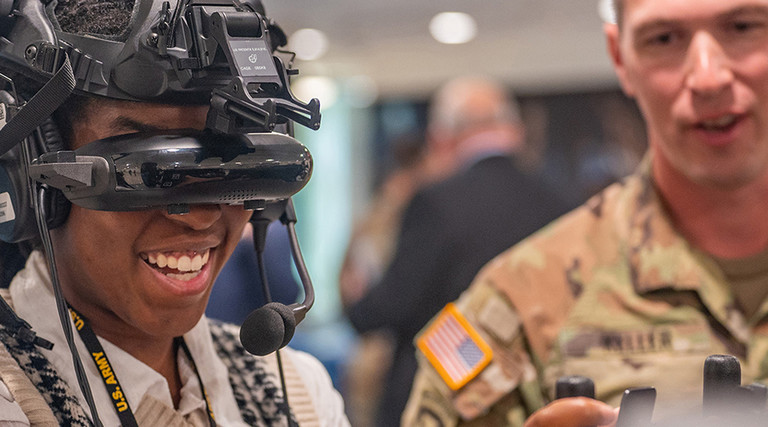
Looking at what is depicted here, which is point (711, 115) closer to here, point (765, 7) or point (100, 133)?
point (765, 7)

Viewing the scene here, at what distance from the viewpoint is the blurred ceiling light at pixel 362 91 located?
348 inches

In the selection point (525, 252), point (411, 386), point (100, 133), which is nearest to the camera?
point (100, 133)

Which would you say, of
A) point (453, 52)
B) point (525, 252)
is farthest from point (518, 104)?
point (525, 252)

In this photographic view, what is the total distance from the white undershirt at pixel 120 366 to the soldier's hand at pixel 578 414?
1.37 feet

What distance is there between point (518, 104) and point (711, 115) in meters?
7.33

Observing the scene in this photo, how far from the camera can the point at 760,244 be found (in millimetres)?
1710

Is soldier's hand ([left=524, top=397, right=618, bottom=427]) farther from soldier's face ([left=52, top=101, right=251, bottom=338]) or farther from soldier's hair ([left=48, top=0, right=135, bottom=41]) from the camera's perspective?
soldier's hair ([left=48, top=0, right=135, bottom=41])

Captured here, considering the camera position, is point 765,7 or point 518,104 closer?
point 765,7

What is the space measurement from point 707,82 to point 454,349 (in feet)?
2.15

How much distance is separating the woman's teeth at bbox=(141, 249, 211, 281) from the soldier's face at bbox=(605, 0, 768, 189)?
35.0 inches

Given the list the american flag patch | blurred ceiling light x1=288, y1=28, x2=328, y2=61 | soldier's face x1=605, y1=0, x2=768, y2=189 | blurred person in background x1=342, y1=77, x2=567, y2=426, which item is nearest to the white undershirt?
the american flag patch

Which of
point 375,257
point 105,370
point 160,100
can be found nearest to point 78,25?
point 160,100

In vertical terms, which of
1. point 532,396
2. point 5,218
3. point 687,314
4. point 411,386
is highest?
point 5,218

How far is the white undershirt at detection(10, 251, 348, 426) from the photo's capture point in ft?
3.68
